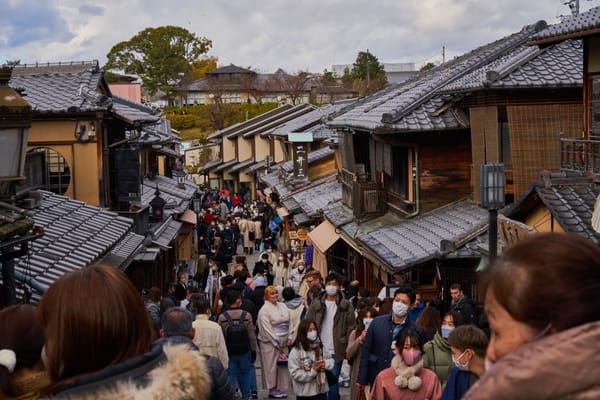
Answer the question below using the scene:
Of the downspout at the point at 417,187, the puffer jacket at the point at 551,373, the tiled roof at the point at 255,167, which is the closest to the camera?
the puffer jacket at the point at 551,373

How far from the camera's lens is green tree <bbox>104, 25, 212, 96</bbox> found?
260 feet

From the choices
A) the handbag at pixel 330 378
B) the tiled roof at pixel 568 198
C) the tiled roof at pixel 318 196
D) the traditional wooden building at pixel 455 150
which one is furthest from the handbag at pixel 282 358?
the tiled roof at pixel 318 196

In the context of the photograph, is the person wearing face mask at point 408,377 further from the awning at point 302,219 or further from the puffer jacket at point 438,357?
the awning at point 302,219

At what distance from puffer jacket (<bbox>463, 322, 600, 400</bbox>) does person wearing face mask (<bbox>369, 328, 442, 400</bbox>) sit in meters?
6.29

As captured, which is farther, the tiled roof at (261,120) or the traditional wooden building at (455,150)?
the tiled roof at (261,120)

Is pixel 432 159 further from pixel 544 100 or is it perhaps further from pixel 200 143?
pixel 200 143

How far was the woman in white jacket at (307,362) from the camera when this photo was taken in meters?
11.2

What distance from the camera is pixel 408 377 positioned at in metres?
8.07

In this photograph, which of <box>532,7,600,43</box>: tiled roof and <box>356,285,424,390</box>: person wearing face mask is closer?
<box>356,285,424,390</box>: person wearing face mask

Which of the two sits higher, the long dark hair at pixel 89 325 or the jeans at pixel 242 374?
the long dark hair at pixel 89 325

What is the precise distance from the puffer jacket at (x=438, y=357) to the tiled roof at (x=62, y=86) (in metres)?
10.8

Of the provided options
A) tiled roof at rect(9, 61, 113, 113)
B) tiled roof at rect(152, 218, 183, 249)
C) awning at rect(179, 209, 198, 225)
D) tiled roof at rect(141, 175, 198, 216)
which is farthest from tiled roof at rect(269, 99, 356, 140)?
tiled roof at rect(9, 61, 113, 113)

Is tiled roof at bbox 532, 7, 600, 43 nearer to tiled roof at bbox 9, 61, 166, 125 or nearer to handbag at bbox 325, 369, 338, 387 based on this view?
handbag at bbox 325, 369, 338, 387

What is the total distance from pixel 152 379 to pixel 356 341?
831 centimetres
